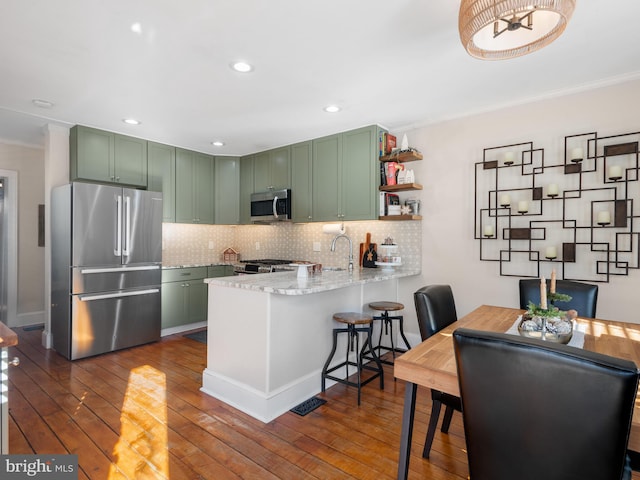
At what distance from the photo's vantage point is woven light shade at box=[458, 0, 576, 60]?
140cm

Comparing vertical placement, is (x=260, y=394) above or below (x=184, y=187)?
below

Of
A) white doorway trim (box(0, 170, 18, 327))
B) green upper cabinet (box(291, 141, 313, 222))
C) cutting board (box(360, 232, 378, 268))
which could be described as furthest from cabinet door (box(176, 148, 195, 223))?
cutting board (box(360, 232, 378, 268))

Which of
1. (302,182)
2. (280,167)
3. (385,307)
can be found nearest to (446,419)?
(385,307)

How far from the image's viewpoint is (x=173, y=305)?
450cm

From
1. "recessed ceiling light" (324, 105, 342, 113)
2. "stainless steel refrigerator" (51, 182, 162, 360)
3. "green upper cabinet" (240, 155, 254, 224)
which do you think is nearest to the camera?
"recessed ceiling light" (324, 105, 342, 113)

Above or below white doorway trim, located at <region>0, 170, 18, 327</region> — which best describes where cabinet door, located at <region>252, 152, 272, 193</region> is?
above

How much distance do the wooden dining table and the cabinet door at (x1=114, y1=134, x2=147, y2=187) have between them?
3961mm

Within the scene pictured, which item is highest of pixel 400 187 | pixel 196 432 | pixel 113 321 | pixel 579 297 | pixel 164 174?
pixel 164 174

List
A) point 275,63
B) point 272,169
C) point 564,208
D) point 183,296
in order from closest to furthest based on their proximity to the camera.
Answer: point 275,63, point 564,208, point 183,296, point 272,169

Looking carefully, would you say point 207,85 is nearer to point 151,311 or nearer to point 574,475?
point 151,311

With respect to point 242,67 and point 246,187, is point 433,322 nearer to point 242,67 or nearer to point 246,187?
point 242,67

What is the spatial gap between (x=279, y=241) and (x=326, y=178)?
137 centimetres

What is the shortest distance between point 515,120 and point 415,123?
0.96m

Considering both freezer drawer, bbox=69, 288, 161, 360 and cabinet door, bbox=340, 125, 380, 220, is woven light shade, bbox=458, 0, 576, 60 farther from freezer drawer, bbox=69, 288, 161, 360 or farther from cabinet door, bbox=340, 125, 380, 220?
freezer drawer, bbox=69, 288, 161, 360
